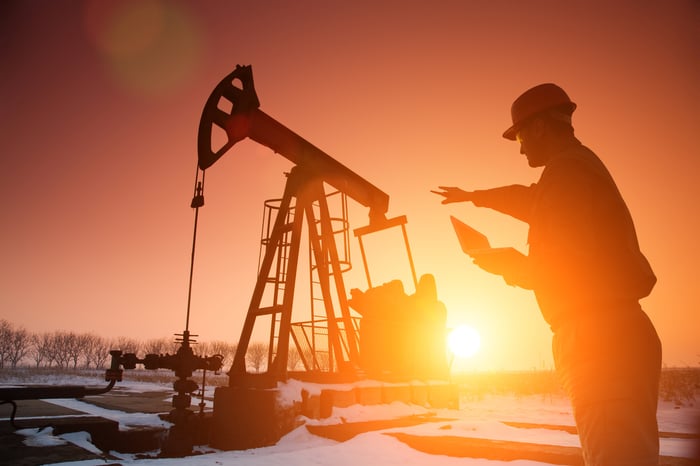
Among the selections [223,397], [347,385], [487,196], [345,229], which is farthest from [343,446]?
→ [345,229]

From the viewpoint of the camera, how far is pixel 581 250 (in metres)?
1.49

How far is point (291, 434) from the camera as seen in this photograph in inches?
252

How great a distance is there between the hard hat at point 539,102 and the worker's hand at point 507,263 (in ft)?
2.27

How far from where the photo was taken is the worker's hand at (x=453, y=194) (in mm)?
2346


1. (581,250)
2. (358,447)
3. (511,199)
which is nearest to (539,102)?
(511,199)

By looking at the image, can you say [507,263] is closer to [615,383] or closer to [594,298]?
[594,298]

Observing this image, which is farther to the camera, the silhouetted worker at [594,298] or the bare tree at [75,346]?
the bare tree at [75,346]

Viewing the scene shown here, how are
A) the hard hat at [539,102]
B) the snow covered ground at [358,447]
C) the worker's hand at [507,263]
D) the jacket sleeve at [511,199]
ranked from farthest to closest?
the snow covered ground at [358,447], the jacket sleeve at [511,199], the hard hat at [539,102], the worker's hand at [507,263]

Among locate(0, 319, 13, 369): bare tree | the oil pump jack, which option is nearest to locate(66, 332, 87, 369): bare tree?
locate(0, 319, 13, 369): bare tree

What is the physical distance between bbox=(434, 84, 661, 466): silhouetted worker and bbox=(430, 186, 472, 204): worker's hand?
2.11 ft

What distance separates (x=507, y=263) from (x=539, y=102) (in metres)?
0.80

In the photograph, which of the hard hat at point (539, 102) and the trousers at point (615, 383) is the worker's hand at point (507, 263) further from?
the hard hat at point (539, 102)

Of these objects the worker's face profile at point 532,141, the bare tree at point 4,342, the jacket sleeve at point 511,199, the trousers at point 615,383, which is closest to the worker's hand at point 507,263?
the trousers at point 615,383

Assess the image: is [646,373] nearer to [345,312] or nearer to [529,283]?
[529,283]
